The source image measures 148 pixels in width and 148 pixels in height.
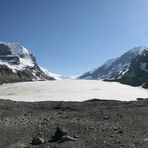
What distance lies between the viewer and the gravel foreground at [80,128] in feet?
51.6

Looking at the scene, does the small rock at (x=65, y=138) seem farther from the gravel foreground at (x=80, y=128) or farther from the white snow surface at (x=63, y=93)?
the white snow surface at (x=63, y=93)

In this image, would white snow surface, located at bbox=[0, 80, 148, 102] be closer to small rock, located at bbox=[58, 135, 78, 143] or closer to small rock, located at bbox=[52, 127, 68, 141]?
small rock, located at bbox=[52, 127, 68, 141]

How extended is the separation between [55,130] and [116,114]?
5.05 metres

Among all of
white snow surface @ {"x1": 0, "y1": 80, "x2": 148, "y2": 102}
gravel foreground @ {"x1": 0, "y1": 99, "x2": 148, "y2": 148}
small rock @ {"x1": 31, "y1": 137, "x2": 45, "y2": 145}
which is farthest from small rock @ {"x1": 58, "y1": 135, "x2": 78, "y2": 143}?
white snow surface @ {"x1": 0, "y1": 80, "x2": 148, "y2": 102}

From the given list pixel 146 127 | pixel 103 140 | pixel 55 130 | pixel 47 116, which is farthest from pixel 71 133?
pixel 47 116

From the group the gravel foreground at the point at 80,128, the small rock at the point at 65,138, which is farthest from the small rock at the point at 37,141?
the small rock at the point at 65,138

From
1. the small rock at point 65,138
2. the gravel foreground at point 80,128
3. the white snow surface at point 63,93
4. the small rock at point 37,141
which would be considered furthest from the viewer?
the white snow surface at point 63,93

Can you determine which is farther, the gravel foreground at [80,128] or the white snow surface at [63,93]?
the white snow surface at [63,93]

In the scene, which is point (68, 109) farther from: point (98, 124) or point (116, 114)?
point (98, 124)

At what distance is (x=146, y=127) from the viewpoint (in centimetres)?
1823

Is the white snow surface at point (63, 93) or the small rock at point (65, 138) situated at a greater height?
the white snow surface at point (63, 93)

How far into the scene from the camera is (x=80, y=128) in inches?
726

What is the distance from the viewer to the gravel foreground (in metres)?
15.7

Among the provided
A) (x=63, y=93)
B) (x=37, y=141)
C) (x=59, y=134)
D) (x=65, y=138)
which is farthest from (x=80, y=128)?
(x=63, y=93)
